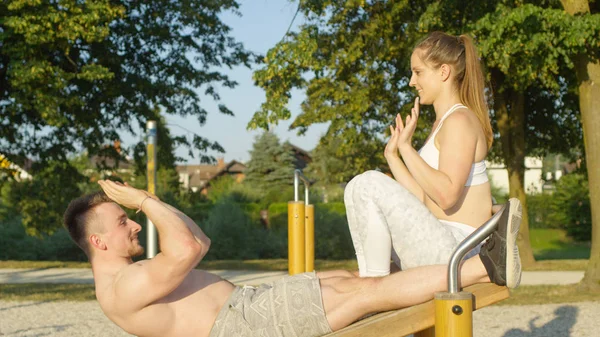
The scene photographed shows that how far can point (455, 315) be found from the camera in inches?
104

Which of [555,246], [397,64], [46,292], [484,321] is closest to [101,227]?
[484,321]

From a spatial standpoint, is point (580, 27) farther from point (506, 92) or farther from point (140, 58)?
point (140, 58)

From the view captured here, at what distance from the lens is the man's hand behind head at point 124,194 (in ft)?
11.1

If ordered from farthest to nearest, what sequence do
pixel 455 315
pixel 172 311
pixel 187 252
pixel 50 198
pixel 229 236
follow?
pixel 229 236 → pixel 50 198 → pixel 172 311 → pixel 187 252 → pixel 455 315

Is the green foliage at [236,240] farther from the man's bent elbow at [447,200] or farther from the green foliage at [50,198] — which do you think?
the man's bent elbow at [447,200]

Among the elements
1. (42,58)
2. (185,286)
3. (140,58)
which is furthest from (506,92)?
(185,286)

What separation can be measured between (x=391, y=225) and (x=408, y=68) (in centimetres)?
1336

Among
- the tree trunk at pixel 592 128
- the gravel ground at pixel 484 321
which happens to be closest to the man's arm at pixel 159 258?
the gravel ground at pixel 484 321

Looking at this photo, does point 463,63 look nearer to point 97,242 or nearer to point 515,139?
point 97,242

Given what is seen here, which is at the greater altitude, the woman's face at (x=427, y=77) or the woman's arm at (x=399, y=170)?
the woman's face at (x=427, y=77)

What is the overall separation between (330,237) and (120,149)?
22.1 ft

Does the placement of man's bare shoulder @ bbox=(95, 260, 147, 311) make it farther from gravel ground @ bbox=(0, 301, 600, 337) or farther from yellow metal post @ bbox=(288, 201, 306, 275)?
gravel ground @ bbox=(0, 301, 600, 337)

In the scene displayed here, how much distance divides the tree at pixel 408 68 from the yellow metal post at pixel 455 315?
29.1ft

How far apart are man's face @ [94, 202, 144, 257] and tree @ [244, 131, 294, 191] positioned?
172 ft
